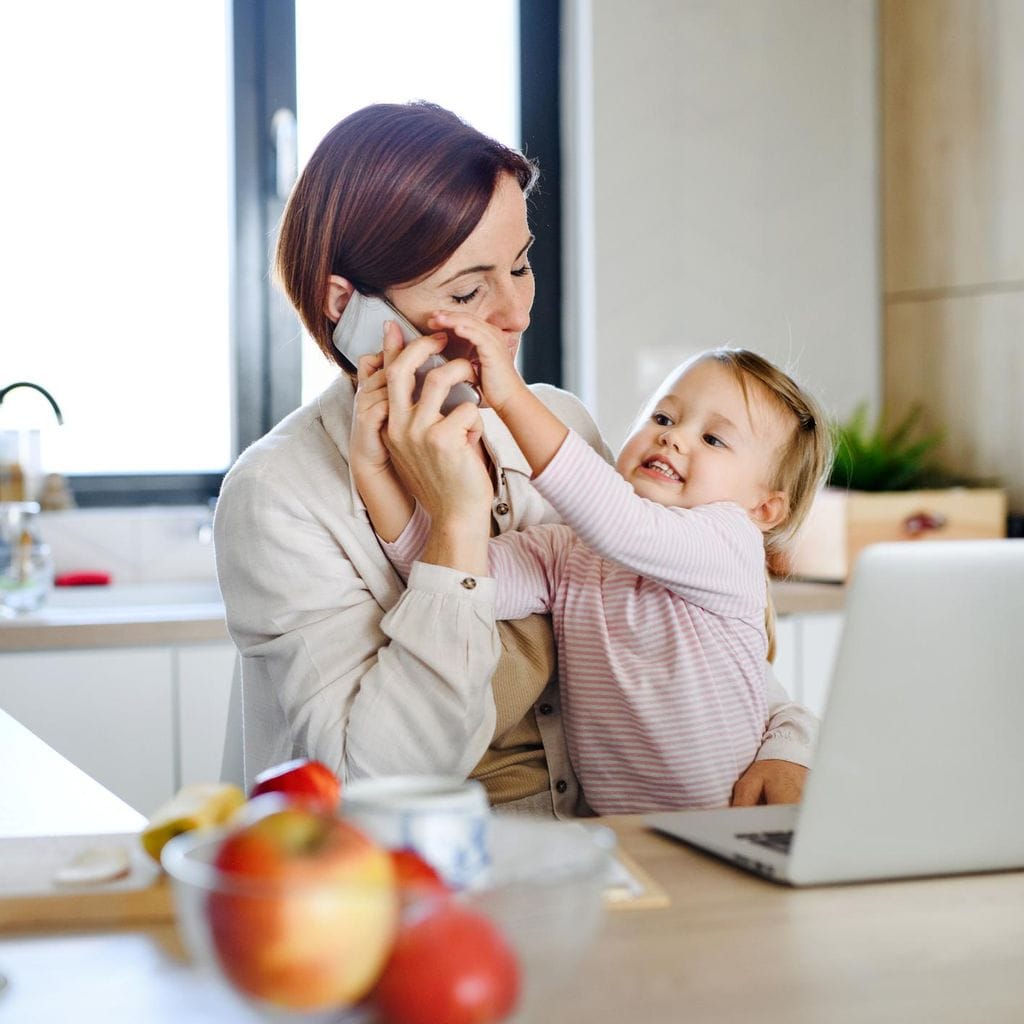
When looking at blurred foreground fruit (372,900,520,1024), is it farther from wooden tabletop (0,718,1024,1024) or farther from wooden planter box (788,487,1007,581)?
wooden planter box (788,487,1007,581)

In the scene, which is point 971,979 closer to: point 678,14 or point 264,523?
point 264,523

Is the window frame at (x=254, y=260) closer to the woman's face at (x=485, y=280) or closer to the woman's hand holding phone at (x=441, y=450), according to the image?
the woman's face at (x=485, y=280)

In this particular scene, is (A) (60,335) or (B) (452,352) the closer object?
(B) (452,352)

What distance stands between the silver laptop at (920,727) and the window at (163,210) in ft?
8.03

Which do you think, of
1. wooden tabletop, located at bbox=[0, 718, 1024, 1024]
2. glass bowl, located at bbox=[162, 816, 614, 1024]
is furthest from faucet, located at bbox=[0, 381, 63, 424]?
glass bowl, located at bbox=[162, 816, 614, 1024]

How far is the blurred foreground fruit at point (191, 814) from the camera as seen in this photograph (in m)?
0.93

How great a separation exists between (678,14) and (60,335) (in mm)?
1620

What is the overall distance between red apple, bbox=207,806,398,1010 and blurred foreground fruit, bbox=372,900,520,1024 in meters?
0.01

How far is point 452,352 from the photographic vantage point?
59.2 inches

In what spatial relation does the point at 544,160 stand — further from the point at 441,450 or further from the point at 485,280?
the point at 441,450

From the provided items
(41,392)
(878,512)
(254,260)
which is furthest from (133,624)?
(878,512)

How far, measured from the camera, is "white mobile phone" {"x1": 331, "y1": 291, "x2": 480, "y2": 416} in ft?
4.91

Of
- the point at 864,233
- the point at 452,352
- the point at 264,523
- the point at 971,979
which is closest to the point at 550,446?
the point at 452,352

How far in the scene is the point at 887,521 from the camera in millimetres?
2891
